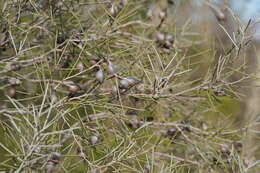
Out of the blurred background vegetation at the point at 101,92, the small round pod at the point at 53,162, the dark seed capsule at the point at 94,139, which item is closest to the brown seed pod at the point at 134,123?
the blurred background vegetation at the point at 101,92

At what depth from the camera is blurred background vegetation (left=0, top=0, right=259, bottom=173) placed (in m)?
1.20

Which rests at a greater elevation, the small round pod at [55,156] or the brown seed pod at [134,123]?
the small round pod at [55,156]

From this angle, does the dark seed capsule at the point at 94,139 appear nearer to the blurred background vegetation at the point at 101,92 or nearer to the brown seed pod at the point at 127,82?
the blurred background vegetation at the point at 101,92

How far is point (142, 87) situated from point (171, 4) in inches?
29.9

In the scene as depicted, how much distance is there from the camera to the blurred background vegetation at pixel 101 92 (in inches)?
47.4

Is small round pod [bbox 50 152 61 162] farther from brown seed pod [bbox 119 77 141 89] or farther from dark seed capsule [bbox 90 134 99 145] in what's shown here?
brown seed pod [bbox 119 77 141 89]

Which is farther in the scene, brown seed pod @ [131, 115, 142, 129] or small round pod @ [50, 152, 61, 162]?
brown seed pod @ [131, 115, 142, 129]

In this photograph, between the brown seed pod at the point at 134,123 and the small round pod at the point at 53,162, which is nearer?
the small round pod at the point at 53,162

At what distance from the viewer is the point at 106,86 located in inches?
63.6

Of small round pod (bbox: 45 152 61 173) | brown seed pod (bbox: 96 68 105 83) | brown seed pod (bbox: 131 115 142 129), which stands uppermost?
brown seed pod (bbox: 96 68 105 83)

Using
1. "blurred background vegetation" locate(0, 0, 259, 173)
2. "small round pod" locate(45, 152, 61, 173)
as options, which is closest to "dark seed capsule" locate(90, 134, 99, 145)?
"blurred background vegetation" locate(0, 0, 259, 173)

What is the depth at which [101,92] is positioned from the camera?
140cm

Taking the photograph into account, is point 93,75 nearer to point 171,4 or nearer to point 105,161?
point 105,161

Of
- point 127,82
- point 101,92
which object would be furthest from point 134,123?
point 127,82
